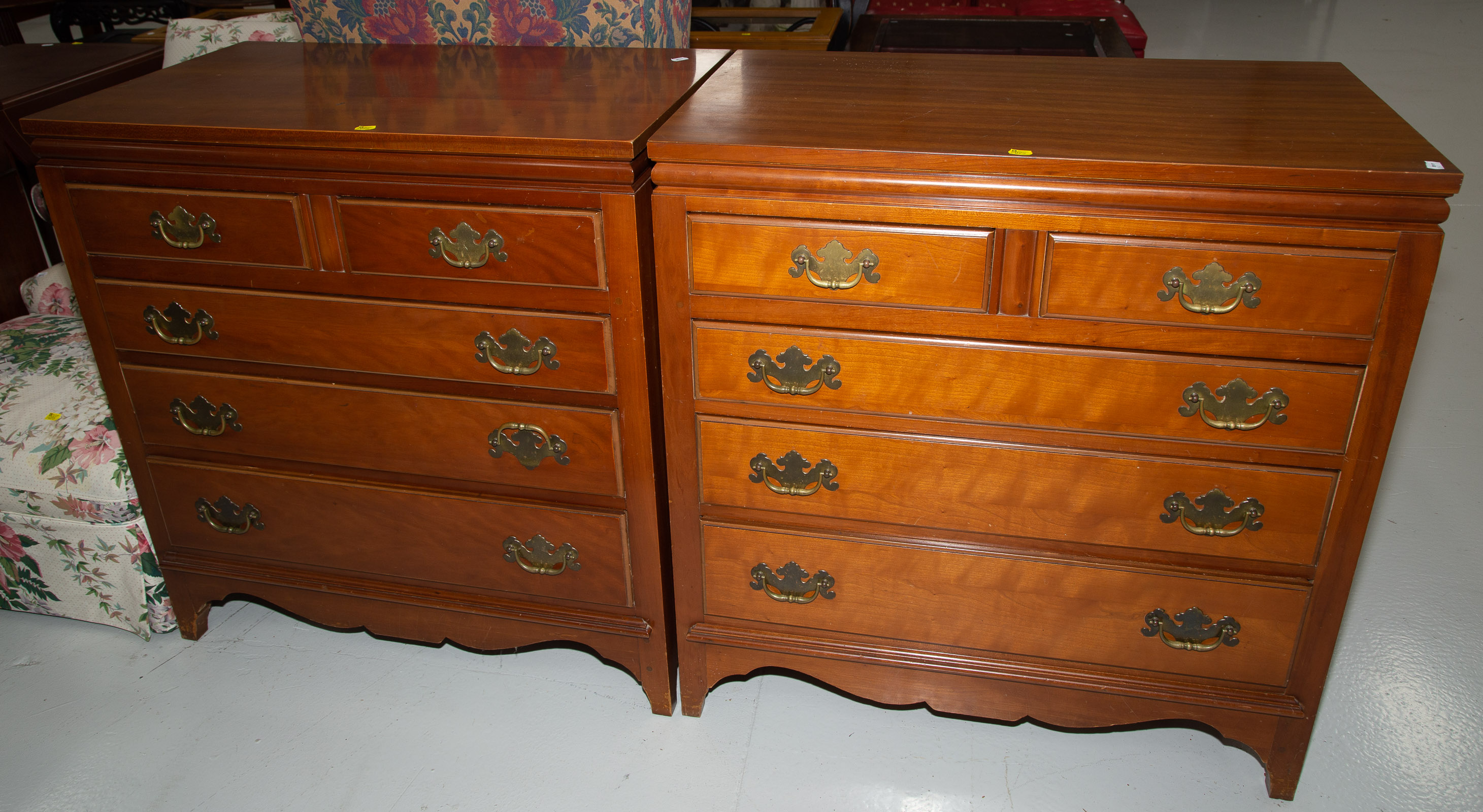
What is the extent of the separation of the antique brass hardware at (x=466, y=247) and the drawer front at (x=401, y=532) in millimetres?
421

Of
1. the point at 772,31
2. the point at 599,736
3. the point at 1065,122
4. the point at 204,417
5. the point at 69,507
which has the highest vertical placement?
the point at 1065,122

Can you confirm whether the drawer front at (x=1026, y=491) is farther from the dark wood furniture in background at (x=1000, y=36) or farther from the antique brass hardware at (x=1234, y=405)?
the dark wood furniture in background at (x=1000, y=36)

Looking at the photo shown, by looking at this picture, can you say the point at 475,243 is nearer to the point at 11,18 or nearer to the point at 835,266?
the point at 835,266

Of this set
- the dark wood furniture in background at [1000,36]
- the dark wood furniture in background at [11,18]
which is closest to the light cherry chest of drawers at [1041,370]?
the dark wood furniture in background at [1000,36]

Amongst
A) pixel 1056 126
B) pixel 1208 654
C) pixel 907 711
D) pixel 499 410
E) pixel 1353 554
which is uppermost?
pixel 1056 126

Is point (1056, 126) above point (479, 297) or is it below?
above

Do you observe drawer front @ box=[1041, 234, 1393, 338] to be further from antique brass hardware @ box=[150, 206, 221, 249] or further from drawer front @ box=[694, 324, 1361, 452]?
antique brass hardware @ box=[150, 206, 221, 249]

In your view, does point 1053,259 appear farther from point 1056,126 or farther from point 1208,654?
point 1208,654

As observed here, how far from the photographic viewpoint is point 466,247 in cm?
145

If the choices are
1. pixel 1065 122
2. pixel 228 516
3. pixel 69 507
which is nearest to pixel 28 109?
pixel 69 507

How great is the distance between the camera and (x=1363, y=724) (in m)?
1.68

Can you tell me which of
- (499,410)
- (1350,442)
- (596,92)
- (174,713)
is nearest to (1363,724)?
(1350,442)

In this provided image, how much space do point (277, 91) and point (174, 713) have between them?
111cm

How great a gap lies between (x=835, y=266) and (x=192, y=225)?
1.02m
